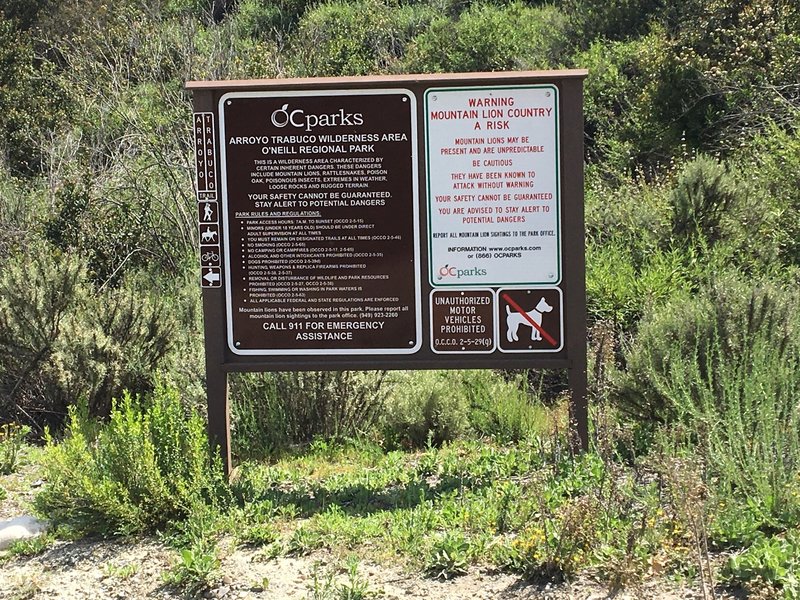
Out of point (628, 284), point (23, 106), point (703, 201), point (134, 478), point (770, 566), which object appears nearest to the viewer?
point (770, 566)

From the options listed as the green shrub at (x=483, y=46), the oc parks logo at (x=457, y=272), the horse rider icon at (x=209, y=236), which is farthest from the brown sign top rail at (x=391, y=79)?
the green shrub at (x=483, y=46)

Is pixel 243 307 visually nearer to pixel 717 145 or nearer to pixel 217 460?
pixel 217 460

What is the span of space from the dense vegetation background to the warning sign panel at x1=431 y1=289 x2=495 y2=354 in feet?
1.92

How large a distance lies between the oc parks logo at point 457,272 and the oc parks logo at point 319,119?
0.86 meters

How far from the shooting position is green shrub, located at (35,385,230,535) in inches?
177

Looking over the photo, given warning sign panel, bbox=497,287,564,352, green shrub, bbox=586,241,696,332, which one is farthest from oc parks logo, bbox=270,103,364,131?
green shrub, bbox=586,241,696,332

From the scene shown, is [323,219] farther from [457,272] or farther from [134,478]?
[134,478]

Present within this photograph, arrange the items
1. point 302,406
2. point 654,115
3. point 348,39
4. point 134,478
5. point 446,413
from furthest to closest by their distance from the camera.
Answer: point 348,39 → point 654,115 → point 302,406 → point 446,413 → point 134,478

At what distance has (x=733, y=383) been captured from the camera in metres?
4.71

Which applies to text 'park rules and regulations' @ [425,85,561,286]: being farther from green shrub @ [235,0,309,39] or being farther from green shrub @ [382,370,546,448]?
green shrub @ [235,0,309,39]

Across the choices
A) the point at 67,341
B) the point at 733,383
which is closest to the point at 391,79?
the point at 733,383

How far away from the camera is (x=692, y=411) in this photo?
4609 millimetres

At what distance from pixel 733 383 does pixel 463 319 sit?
1370mm

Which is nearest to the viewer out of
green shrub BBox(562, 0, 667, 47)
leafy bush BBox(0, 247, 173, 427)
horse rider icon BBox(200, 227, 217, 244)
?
horse rider icon BBox(200, 227, 217, 244)
